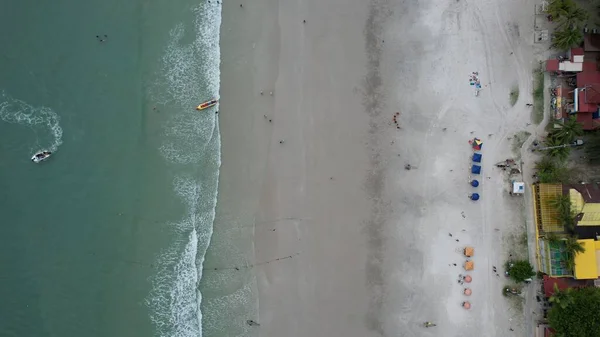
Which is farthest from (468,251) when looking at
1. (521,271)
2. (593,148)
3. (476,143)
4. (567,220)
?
(593,148)

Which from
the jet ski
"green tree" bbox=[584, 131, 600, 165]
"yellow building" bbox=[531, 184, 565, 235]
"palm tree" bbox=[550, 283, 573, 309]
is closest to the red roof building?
"green tree" bbox=[584, 131, 600, 165]

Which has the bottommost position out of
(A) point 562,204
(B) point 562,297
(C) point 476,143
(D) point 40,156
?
(B) point 562,297

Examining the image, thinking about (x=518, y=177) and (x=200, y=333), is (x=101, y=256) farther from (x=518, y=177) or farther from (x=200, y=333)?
(x=518, y=177)

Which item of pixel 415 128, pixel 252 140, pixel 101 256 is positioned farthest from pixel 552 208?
pixel 101 256

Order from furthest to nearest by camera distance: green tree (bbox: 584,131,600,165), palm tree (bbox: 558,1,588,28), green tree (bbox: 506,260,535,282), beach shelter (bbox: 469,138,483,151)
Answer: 1. beach shelter (bbox: 469,138,483,151)
2. green tree (bbox: 584,131,600,165)
3. green tree (bbox: 506,260,535,282)
4. palm tree (bbox: 558,1,588,28)

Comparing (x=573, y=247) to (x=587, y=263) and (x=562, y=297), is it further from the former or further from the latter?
(x=562, y=297)

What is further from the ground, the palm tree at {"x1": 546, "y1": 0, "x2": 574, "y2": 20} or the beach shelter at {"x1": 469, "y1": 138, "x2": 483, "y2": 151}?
the palm tree at {"x1": 546, "y1": 0, "x2": 574, "y2": 20}

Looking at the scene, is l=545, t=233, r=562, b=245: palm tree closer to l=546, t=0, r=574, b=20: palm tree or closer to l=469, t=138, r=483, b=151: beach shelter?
l=469, t=138, r=483, b=151: beach shelter
